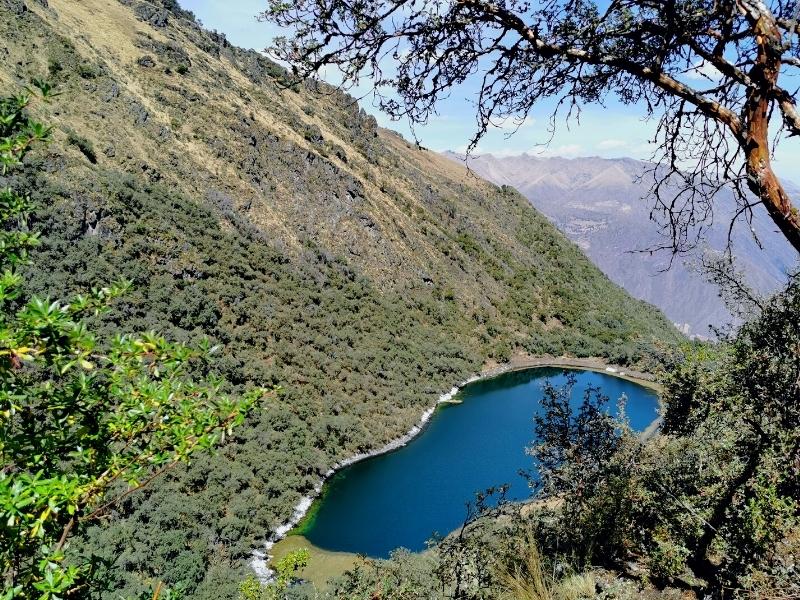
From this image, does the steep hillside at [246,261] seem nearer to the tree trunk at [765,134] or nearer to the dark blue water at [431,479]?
the dark blue water at [431,479]

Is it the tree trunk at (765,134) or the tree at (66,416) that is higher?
the tree trunk at (765,134)

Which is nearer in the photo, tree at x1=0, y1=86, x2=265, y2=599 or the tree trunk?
tree at x1=0, y1=86, x2=265, y2=599

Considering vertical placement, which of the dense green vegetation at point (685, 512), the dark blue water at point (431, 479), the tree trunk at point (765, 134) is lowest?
the dark blue water at point (431, 479)

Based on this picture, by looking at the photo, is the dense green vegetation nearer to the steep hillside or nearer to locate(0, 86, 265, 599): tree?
locate(0, 86, 265, 599): tree

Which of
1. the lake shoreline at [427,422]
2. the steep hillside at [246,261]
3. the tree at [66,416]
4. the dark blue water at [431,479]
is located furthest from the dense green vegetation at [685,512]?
the lake shoreline at [427,422]

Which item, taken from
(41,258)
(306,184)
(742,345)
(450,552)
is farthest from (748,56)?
(306,184)

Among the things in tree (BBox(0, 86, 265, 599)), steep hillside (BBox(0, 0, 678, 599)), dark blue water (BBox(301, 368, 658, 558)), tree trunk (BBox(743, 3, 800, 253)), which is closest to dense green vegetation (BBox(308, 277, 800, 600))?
tree trunk (BBox(743, 3, 800, 253))
